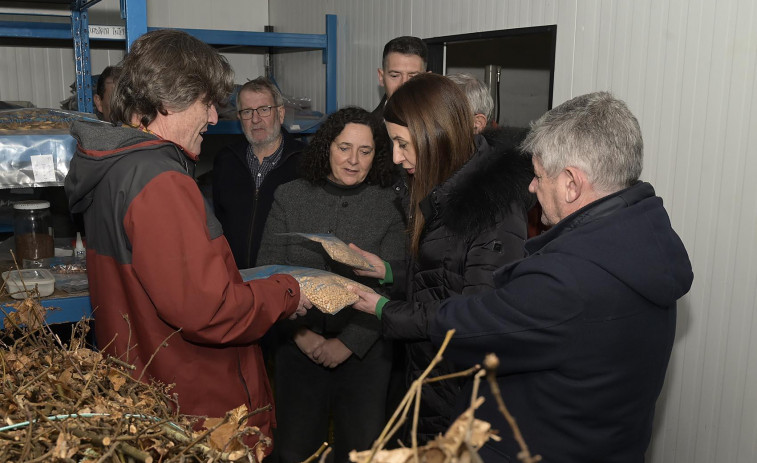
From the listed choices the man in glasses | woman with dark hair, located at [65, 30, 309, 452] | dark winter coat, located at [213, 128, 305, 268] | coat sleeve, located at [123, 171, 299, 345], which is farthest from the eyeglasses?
coat sleeve, located at [123, 171, 299, 345]

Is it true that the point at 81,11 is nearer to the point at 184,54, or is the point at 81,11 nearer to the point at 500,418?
the point at 184,54

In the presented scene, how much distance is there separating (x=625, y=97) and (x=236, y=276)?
1.66 metres

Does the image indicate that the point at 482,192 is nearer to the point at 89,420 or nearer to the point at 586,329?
the point at 586,329

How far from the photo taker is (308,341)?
9.37 ft

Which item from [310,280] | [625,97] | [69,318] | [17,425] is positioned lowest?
[69,318]

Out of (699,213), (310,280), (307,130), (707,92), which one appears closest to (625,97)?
(707,92)

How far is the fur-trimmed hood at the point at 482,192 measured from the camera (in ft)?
6.42

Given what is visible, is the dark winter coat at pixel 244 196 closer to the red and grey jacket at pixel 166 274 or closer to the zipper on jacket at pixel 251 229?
the zipper on jacket at pixel 251 229

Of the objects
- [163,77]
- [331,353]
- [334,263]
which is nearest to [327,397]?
[331,353]

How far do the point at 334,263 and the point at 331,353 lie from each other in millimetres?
377

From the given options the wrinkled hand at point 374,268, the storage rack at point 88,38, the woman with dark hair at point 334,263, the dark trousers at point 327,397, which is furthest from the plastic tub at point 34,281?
the wrinkled hand at point 374,268

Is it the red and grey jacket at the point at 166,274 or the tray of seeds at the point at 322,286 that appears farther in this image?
the tray of seeds at the point at 322,286

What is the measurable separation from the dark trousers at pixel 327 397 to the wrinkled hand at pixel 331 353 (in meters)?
0.07

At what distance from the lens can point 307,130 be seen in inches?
192
